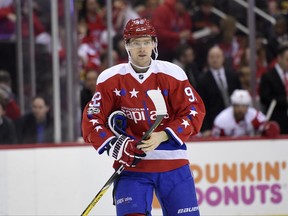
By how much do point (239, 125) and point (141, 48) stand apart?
2610 millimetres

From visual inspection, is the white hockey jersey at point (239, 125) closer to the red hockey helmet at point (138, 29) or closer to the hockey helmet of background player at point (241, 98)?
the hockey helmet of background player at point (241, 98)

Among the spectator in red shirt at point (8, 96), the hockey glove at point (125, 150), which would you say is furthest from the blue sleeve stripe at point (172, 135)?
the spectator in red shirt at point (8, 96)

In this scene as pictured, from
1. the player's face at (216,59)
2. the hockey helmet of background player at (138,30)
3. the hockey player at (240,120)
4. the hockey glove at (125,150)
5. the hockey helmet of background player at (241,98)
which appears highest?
the player's face at (216,59)

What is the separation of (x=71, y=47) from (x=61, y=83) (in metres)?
0.31

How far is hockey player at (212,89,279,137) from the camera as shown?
644 cm

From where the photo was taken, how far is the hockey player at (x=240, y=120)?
6438 millimetres

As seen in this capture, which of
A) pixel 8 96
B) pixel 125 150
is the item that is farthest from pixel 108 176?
pixel 125 150

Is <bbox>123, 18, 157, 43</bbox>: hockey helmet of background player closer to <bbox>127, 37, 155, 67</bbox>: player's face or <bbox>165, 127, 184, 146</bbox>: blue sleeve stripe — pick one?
<bbox>127, 37, 155, 67</bbox>: player's face

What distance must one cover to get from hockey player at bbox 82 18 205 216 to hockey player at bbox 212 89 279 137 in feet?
7.72

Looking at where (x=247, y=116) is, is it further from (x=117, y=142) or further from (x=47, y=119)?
(x=117, y=142)

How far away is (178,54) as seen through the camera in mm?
7371

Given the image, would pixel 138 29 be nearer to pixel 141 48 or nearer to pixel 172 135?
pixel 141 48

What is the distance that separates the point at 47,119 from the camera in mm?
6180

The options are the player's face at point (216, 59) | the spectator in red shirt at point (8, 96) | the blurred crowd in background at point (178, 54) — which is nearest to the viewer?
the spectator in red shirt at point (8, 96)
